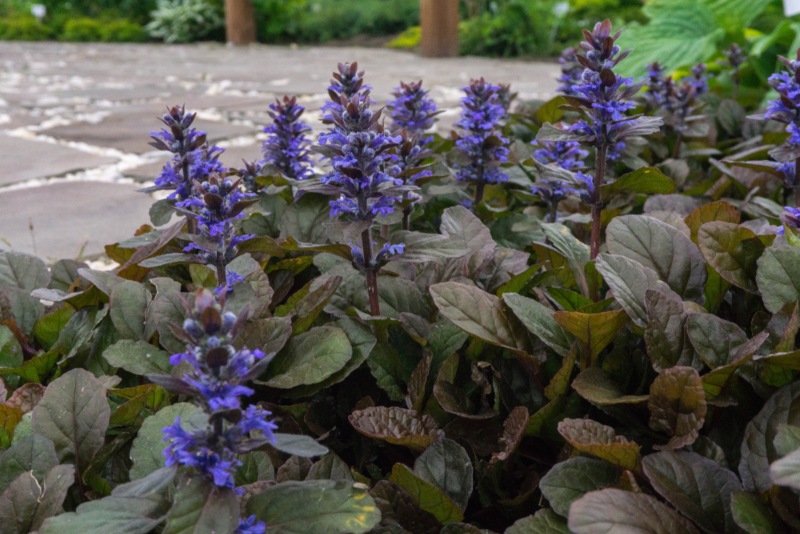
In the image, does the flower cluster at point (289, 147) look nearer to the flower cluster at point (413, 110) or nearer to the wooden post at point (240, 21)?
the flower cluster at point (413, 110)

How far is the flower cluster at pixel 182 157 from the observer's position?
158 centimetres

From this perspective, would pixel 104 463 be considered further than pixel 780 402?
Answer: Yes

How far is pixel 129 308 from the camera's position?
1449 mm

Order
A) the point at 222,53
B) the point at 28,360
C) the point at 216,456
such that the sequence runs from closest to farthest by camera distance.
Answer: the point at 216,456, the point at 28,360, the point at 222,53

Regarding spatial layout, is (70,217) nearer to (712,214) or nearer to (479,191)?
(479,191)

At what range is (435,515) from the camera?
1.14 m

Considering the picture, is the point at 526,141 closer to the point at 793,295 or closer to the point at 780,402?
the point at 793,295

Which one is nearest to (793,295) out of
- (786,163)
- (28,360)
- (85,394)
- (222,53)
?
(786,163)

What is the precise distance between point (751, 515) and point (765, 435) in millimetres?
140

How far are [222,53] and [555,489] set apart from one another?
32.9ft

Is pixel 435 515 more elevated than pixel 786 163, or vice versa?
pixel 786 163

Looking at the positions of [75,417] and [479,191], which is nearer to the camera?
[75,417]

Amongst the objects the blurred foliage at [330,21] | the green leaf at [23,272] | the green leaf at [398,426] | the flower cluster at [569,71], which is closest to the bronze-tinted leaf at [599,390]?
the green leaf at [398,426]

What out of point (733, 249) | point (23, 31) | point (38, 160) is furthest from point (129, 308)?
point (23, 31)
